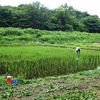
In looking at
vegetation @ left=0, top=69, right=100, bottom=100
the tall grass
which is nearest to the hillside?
the tall grass

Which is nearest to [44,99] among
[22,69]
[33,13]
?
[22,69]

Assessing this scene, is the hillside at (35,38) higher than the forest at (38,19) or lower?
lower

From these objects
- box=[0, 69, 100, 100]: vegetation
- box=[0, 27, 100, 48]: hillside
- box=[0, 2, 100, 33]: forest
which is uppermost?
box=[0, 2, 100, 33]: forest

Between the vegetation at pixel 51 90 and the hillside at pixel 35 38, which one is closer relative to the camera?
the vegetation at pixel 51 90

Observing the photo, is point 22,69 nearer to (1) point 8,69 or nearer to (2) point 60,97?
(1) point 8,69

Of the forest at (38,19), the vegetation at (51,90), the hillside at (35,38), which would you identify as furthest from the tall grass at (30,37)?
the vegetation at (51,90)

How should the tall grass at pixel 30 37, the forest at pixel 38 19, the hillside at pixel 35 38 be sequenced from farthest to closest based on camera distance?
the forest at pixel 38 19 → the tall grass at pixel 30 37 → the hillside at pixel 35 38

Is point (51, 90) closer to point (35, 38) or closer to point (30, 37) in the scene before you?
point (30, 37)

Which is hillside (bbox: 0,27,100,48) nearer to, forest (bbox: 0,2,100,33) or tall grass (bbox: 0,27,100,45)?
tall grass (bbox: 0,27,100,45)

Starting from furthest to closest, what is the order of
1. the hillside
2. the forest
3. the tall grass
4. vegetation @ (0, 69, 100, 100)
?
A: the forest → the tall grass → the hillside → vegetation @ (0, 69, 100, 100)

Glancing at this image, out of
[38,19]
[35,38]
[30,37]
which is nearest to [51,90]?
[30,37]

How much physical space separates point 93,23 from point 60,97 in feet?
163

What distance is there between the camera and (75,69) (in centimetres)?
1295

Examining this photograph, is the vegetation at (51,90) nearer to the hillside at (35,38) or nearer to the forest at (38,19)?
the hillside at (35,38)
